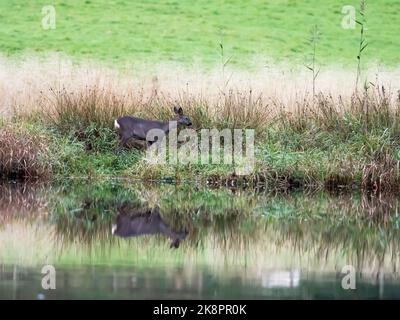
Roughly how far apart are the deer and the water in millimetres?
1140

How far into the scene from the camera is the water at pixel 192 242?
1060 cm

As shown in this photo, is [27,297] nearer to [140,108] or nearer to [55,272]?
[55,272]

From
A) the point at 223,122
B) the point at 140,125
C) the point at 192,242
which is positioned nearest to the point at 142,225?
the point at 192,242

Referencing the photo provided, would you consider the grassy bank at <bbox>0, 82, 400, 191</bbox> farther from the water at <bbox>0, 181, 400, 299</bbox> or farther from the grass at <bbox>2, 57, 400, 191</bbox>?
the water at <bbox>0, 181, 400, 299</bbox>

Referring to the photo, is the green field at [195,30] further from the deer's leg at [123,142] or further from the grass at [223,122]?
the deer's leg at [123,142]

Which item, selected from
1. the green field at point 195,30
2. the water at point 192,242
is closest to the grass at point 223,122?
the water at point 192,242

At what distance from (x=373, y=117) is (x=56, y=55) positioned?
13310 millimetres

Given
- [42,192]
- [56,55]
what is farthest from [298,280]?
[56,55]

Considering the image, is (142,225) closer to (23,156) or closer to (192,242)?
(192,242)

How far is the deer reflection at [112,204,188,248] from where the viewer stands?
547 inches

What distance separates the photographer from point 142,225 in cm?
1451

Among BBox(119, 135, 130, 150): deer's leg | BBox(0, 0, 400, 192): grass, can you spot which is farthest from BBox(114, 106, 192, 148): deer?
BBox(0, 0, 400, 192): grass

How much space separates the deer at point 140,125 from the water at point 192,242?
1.14m

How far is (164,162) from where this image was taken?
61.0 feet
